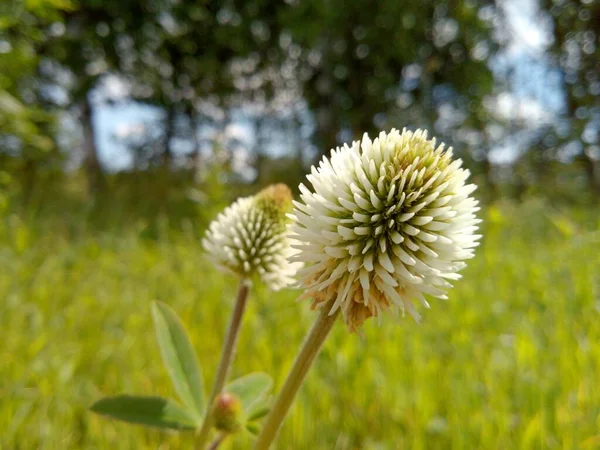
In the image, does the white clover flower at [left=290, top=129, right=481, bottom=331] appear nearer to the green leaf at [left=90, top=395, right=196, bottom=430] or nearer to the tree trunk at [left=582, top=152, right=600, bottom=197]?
the green leaf at [left=90, top=395, right=196, bottom=430]

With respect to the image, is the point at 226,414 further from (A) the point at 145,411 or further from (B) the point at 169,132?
(B) the point at 169,132

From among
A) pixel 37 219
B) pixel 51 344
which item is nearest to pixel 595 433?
pixel 51 344

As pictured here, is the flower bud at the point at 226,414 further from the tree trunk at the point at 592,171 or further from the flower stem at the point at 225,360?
the tree trunk at the point at 592,171

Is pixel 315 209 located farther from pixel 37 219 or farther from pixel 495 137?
pixel 495 137

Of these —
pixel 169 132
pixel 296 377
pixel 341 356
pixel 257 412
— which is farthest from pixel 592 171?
pixel 296 377

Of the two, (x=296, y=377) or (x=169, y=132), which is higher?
(x=169, y=132)
